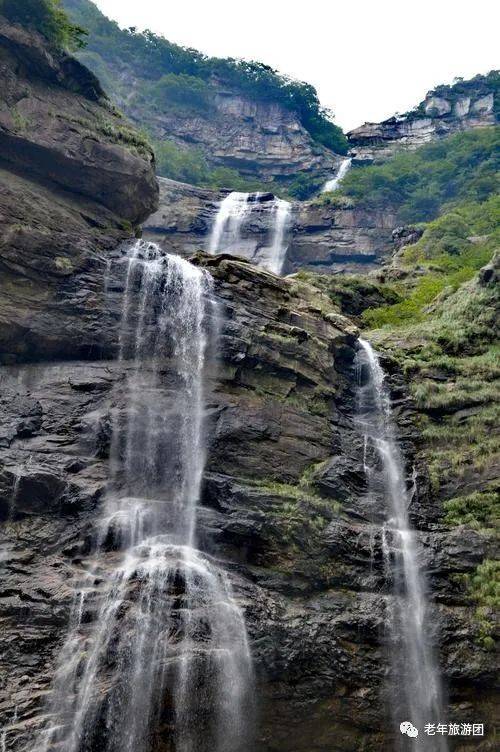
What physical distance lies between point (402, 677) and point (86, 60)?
62941 mm

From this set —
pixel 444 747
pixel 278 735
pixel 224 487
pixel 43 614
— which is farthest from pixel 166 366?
pixel 444 747

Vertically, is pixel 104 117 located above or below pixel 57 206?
above

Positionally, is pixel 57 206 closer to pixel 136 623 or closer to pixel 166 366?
pixel 166 366

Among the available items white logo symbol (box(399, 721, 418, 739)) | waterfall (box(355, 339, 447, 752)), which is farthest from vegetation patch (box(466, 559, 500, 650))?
white logo symbol (box(399, 721, 418, 739))

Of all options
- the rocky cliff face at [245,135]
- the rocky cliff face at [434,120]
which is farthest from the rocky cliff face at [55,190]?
the rocky cliff face at [434,120]

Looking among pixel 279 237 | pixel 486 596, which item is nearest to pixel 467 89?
pixel 279 237

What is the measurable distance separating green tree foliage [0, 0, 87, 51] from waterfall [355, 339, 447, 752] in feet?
57.0

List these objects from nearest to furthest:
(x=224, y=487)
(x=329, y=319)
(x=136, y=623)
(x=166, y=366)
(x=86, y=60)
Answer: (x=136, y=623)
(x=224, y=487)
(x=166, y=366)
(x=329, y=319)
(x=86, y=60)

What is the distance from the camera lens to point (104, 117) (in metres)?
23.2

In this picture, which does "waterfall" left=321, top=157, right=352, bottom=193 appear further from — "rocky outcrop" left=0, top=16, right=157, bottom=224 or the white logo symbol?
the white logo symbol

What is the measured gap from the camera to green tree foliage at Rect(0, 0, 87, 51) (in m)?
21.0

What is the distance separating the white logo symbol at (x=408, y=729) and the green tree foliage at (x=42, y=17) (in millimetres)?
23318

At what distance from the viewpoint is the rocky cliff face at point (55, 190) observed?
17.5 meters

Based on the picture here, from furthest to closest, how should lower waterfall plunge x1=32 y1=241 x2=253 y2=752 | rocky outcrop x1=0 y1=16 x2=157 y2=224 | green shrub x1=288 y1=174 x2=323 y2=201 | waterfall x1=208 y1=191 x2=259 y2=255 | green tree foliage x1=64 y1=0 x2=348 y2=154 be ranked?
1. green tree foliage x1=64 y1=0 x2=348 y2=154
2. green shrub x1=288 y1=174 x2=323 y2=201
3. waterfall x1=208 y1=191 x2=259 y2=255
4. rocky outcrop x1=0 y1=16 x2=157 y2=224
5. lower waterfall plunge x1=32 y1=241 x2=253 y2=752
